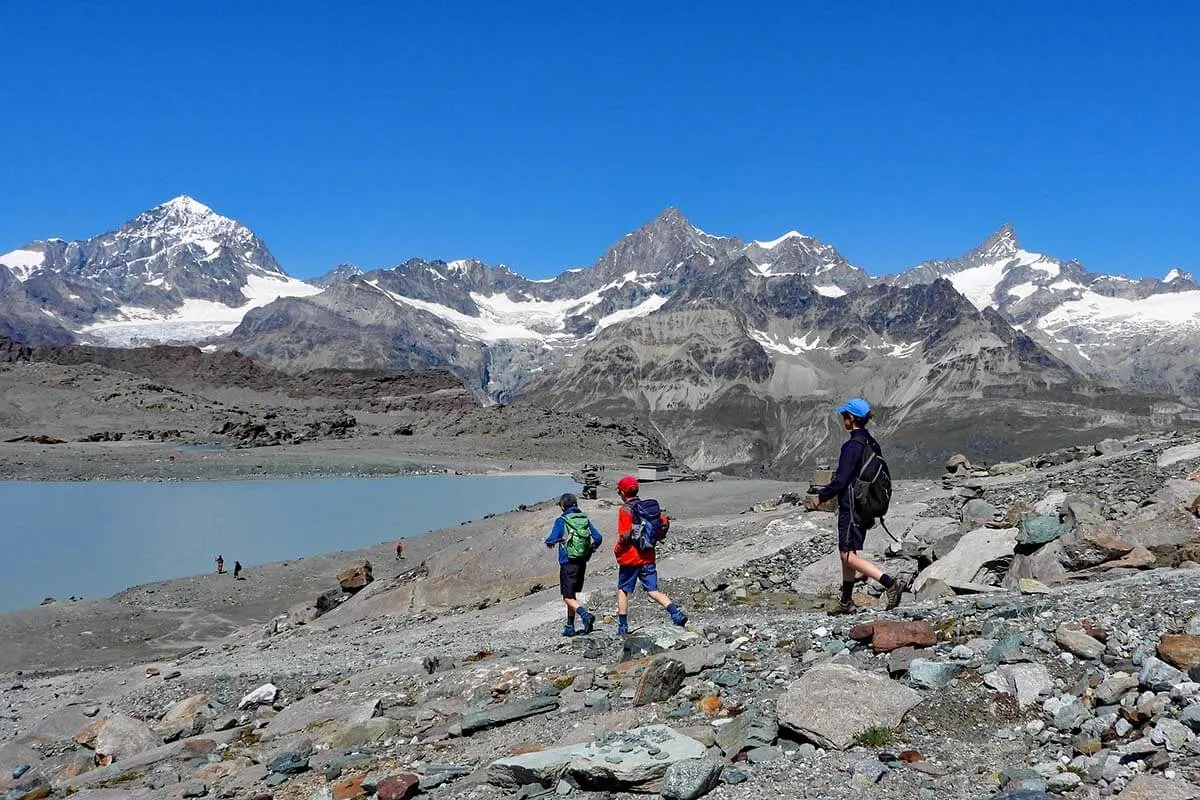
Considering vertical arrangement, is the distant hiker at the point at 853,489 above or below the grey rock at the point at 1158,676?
above

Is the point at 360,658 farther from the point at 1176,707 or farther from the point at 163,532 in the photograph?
the point at 163,532

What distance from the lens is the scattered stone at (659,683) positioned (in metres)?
8.88

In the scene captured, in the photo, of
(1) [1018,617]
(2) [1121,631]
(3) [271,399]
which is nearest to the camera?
(2) [1121,631]

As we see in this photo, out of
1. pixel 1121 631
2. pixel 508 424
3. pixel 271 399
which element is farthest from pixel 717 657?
pixel 271 399

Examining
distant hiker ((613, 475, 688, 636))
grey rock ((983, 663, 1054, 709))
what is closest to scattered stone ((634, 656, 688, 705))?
grey rock ((983, 663, 1054, 709))

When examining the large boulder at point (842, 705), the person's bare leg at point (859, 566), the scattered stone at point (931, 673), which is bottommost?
the large boulder at point (842, 705)

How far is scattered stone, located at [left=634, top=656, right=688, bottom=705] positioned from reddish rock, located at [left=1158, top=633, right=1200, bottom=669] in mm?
4113

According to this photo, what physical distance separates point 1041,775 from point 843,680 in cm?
182

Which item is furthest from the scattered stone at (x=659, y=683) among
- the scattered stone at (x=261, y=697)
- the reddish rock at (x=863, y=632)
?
the scattered stone at (x=261, y=697)

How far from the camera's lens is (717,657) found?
9805 mm

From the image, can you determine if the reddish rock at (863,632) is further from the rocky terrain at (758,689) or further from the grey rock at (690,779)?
the grey rock at (690,779)

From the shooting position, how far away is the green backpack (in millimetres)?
13492

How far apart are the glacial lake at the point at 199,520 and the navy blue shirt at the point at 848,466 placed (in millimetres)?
34678

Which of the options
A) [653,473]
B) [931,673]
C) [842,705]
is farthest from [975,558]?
[653,473]
